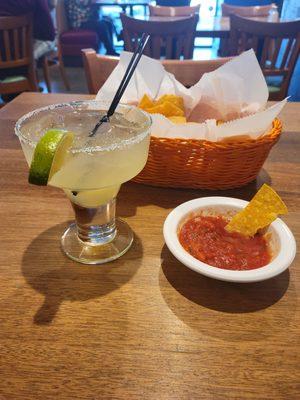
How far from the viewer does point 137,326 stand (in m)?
0.54

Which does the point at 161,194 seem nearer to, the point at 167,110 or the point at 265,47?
the point at 167,110

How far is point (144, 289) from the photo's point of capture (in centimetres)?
61

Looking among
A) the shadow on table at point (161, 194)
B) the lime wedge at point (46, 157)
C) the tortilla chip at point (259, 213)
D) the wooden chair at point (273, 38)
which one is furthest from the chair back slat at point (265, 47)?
the lime wedge at point (46, 157)

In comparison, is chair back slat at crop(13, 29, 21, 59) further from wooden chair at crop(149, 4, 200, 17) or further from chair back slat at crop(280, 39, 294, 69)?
chair back slat at crop(280, 39, 294, 69)

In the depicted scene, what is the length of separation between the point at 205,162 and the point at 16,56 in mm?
2621

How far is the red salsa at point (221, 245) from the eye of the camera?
2.01 ft

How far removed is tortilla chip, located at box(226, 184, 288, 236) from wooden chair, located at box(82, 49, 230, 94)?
1.01 metres

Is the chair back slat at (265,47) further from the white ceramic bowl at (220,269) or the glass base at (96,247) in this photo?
the glass base at (96,247)

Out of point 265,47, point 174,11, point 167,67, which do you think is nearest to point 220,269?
point 167,67

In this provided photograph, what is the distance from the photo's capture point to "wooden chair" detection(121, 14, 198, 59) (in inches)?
82.4

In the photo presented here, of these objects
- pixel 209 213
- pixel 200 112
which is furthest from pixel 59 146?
pixel 200 112

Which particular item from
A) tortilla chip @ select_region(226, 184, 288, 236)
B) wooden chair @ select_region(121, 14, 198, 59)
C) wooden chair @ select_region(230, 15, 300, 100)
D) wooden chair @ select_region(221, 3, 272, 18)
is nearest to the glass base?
tortilla chip @ select_region(226, 184, 288, 236)

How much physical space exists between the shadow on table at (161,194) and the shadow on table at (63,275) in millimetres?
140

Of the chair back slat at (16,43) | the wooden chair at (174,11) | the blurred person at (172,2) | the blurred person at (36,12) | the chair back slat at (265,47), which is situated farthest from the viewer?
the blurred person at (172,2)
